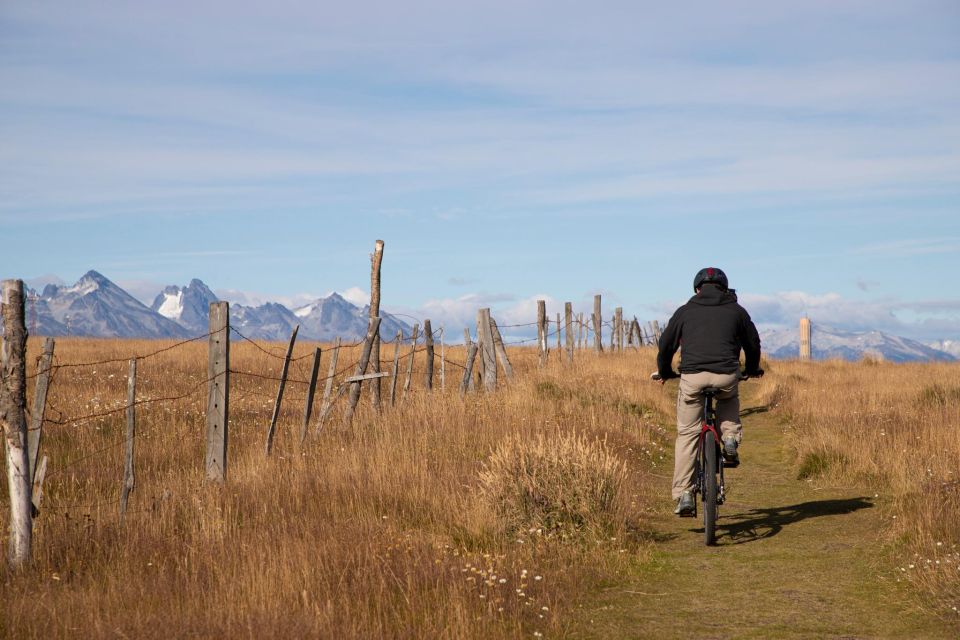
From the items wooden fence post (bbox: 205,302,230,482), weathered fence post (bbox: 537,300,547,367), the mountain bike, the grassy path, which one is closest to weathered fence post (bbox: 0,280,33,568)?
wooden fence post (bbox: 205,302,230,482)

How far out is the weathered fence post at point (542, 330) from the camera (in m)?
26.5

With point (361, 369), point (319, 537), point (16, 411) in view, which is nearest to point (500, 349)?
point (361, 369)

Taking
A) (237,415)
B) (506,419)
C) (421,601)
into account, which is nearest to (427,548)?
(421,601)

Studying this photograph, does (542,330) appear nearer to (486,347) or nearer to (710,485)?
(486,347)

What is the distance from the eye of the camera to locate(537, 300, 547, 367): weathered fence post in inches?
1042

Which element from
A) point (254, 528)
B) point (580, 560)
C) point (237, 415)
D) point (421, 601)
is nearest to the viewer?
point (421, 601)

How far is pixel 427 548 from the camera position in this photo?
7.45 m

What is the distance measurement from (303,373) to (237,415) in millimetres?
9853

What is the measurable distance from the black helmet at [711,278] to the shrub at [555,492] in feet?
6.16

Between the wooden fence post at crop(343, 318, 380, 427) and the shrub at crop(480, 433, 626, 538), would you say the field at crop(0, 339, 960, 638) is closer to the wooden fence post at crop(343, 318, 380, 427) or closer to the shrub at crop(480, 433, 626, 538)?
the shrub at crop(480, 433, 626, 538)

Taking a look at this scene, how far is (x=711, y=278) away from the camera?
28.5 ft

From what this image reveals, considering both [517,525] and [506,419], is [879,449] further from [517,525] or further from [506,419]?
[517,525]

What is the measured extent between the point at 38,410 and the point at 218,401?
2515mm

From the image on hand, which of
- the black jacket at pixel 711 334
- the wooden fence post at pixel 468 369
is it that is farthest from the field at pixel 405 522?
the wooden fence post at pixel 468 369
